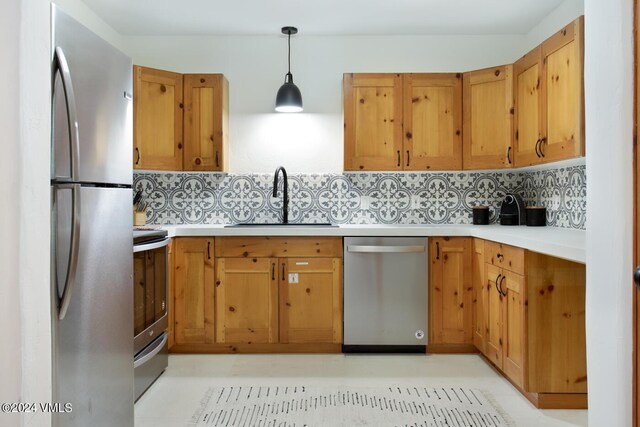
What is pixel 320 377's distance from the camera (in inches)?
119

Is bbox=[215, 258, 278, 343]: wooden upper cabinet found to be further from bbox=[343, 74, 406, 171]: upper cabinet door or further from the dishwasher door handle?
bbox=[343, 74, 406, 171]: upper cabinet door

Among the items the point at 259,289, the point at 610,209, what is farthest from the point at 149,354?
the point at 610,209

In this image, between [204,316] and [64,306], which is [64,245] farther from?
[204,316]

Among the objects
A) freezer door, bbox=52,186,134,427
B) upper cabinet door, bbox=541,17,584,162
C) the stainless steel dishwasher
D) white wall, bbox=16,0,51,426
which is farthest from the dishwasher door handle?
white wall, bbox=16,0,51,426

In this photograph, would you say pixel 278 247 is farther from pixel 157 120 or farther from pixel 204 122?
pixel 157 120

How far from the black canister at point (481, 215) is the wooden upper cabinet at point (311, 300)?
1.21m

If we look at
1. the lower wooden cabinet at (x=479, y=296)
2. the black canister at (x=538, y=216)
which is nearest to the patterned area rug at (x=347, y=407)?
the lower wooden cabinet at (x=479, y=296)

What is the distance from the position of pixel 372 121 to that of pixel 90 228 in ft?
8.08

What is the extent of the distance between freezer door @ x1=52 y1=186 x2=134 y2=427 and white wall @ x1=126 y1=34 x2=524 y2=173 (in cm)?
217

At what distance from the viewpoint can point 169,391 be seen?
2.81 metres

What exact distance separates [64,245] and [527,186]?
348 cm

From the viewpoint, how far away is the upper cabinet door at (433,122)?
147 inches

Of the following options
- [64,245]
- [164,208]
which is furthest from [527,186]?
[64,245]

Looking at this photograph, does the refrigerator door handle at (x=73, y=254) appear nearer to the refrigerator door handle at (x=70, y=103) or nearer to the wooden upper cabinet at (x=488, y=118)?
the refrigerator door handle at (x=70, y=103)
